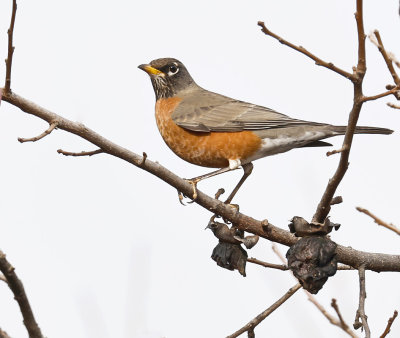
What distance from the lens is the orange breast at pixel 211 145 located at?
553 centimetres

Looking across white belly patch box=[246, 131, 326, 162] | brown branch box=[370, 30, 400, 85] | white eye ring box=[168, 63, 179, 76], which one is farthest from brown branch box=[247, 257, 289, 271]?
white eye ring box=[168, 63, 179, 76]

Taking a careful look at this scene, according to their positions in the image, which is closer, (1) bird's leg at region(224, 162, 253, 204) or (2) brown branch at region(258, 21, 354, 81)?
(2) brown branch at region(258, 21, 354, 81)

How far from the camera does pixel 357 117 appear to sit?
2896 millimetres

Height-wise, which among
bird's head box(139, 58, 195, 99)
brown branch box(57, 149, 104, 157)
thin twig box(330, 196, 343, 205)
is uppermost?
bird's head box(139, 58, 195, 99)

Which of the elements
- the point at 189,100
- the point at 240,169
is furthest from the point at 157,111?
the point at 240,169

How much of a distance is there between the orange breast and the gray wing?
0.08 meters

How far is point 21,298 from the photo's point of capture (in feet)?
8.67

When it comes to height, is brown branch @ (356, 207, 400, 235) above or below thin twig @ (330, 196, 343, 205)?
below

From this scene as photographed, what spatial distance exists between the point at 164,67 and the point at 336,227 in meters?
3.74

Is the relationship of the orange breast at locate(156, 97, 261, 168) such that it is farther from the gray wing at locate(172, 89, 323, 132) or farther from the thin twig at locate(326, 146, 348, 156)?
the thin twig at locate(326, 146, 348, 156)

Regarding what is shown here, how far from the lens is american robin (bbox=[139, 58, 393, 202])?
5.52 m

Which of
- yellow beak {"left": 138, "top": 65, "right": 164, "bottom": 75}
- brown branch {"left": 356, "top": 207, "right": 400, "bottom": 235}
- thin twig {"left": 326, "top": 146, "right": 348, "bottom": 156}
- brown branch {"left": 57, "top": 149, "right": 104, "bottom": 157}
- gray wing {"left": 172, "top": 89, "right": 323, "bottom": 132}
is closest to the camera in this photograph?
brown branch {"left": 356, "top": 207, "right": 400, "bottom": 235}

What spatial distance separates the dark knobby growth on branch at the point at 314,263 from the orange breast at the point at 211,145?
83.0 inches

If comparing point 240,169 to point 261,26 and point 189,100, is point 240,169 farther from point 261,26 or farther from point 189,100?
point 261,26
